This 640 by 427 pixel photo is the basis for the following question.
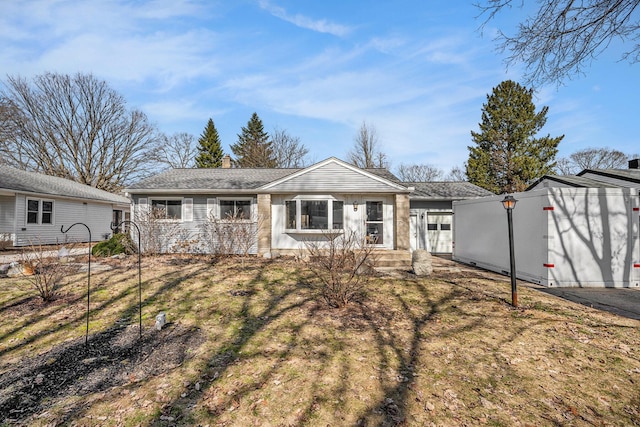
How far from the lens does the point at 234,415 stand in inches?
115

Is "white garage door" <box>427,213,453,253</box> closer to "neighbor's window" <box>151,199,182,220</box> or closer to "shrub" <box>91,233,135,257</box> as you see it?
"neighbor's window" <box>151,199,182,220</box>

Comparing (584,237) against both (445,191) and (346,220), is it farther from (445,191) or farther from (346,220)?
(445,191)

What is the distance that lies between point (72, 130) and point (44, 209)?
14483 millimetres

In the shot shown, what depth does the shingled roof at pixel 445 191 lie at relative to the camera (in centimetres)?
1483

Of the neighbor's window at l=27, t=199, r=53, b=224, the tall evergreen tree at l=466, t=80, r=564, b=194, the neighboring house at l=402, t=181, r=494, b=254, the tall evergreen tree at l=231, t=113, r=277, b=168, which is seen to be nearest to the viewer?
the neighbor's window at l=27, t=199, r=53, b=224

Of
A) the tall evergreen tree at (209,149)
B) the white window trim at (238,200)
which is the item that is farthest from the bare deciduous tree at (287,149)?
the white window trim at (238,200)

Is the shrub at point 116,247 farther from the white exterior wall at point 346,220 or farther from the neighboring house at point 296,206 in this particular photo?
the white exterior wall at point 346,220

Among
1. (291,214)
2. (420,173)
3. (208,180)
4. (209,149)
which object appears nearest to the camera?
(291,214)

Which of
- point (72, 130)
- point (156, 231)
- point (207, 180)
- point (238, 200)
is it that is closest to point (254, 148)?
point (72, 130)

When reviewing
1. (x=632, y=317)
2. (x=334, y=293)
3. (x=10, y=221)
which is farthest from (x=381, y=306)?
(x=10, y=221)

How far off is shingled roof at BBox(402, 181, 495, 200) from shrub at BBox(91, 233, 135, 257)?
471 inches

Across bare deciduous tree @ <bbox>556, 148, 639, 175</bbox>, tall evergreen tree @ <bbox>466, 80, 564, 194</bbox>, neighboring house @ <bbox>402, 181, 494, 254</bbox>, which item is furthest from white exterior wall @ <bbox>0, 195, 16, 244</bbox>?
bare deciduous tree @ <bbox>556, 148, 639, 175</bbox>

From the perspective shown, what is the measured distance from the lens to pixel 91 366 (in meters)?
3.87

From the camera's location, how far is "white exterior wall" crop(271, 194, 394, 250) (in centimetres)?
1245
